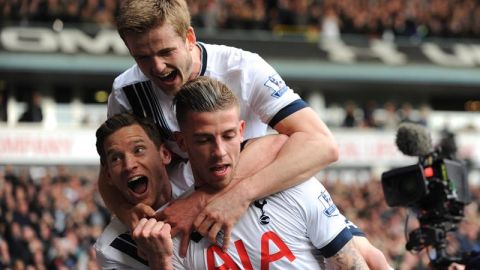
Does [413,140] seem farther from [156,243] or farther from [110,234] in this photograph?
[156,243]

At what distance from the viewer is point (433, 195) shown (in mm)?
5484

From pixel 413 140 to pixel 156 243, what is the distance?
2460 millimetres

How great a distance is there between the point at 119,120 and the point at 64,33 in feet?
50.7

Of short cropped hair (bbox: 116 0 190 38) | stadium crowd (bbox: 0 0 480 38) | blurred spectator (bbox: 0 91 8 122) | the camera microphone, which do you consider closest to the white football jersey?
short cropped hair (bbox: 116 0 190 38)

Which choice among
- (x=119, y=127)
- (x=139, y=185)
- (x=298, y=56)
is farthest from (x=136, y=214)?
(x=298, y=56)

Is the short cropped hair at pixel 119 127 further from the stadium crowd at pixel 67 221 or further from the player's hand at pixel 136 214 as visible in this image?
the stadium crowd at pixel 67 221

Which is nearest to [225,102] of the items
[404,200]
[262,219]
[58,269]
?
[262,219]

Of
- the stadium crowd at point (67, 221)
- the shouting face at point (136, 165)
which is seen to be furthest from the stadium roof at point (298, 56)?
the shouting face at point (136, 165)

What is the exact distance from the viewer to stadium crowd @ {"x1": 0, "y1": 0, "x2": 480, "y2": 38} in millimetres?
18562

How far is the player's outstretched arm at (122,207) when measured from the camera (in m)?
3.58

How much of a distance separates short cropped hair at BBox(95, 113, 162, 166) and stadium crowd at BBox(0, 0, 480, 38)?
14777 millimetres

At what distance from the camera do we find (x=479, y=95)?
23.8 meters

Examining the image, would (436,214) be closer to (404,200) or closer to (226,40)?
(404,200)

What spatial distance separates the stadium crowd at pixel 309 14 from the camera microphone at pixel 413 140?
13.4 metres
